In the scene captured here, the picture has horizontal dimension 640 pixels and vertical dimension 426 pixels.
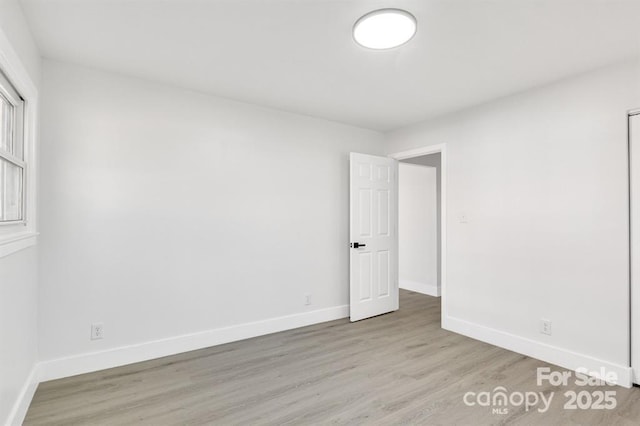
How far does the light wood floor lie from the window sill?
1087mm

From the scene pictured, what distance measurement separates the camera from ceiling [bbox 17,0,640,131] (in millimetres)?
1917

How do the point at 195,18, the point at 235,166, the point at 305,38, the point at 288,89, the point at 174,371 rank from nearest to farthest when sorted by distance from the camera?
1. the point at 195,18
2. the point at 305,38
3. the point at 174,371
4. the point at 288,89
5. the point at 235,166

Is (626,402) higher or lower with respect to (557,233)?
lower

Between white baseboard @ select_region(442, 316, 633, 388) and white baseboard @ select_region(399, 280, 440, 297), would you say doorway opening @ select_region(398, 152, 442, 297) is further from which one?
white baseboard @ select_region(442, 316, 633, 388)

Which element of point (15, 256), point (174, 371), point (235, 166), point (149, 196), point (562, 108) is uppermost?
point (562, 108)

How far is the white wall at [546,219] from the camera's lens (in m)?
2.56

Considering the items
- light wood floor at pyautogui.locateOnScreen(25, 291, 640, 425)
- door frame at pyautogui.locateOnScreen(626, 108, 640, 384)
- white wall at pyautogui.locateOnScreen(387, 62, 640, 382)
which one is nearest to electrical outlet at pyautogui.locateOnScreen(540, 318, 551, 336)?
white wall at pyautogui.locateOnScreen(387, 62, 640, 382)

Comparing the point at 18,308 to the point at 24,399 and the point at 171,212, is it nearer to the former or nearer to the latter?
the point at 24,399

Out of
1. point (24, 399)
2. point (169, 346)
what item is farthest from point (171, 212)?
point (24, 399)

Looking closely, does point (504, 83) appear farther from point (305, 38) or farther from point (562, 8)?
point (305, 38)

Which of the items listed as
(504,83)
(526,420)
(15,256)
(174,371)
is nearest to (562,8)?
(504,83)

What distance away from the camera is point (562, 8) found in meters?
1.89

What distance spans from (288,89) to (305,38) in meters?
0.91

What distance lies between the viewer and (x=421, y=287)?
5.74 m
